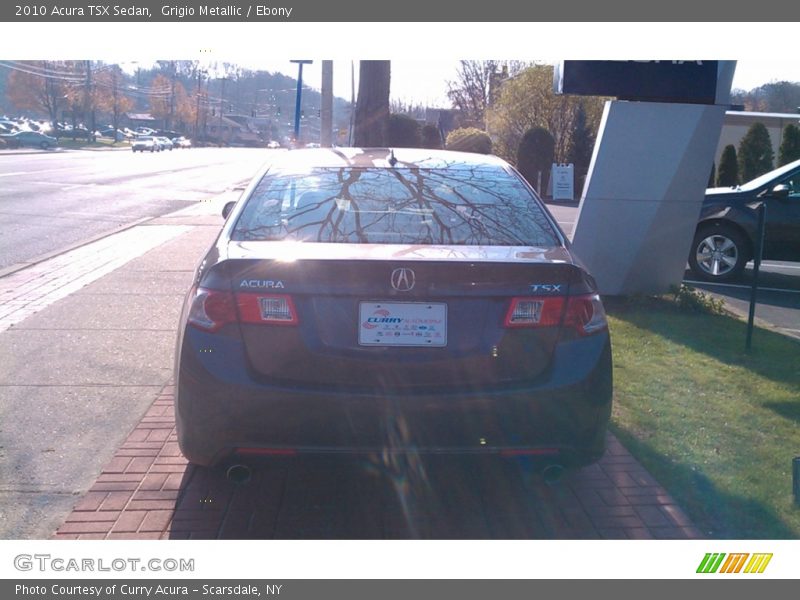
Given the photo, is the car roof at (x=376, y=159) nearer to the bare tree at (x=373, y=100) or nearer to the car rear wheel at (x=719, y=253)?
the bare tree at (x=373, y=100)

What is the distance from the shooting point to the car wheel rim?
36.2ft

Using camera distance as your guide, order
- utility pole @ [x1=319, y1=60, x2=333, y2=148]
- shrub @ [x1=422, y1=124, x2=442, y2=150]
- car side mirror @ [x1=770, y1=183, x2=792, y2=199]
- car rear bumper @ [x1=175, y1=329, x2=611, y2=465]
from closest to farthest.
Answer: car rear bumper @ [x1=175, y1=329, x2=611, y2=465] < car side mirror @ [x1=770, y1=183, x2=792, y2=199] < utility pole @ [x1=319, y1=60, x2=333, y2=148] < shrub @ [x1=422, y1=124, x2=442, y2=150]

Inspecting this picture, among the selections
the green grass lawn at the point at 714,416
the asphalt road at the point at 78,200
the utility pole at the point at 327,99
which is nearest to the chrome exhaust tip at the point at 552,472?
the green grass lawn at the point at 714,416

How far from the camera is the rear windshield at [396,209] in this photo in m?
4.23

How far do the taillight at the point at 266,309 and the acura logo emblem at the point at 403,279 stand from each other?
1.43 feet

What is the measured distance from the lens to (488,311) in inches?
149

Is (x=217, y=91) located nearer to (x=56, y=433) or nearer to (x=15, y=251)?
(x=15, y=251)

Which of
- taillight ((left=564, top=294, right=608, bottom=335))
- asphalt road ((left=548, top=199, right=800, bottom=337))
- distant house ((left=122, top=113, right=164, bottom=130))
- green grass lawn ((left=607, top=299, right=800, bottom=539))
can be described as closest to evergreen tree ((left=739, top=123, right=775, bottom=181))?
asphalt road ((left=548, top=199, right=800, bottom=337))

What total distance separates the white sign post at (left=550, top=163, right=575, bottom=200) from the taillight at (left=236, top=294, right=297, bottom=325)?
2585cm

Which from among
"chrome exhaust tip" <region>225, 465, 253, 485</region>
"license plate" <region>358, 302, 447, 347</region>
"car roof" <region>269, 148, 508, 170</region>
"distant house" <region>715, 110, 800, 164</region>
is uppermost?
"distant house" <region>715, 110, 800, 164</region>

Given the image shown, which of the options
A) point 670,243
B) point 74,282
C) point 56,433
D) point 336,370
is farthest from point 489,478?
point 74,282

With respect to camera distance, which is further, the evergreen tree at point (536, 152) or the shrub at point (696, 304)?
the evergreen tree at point (536, 152)

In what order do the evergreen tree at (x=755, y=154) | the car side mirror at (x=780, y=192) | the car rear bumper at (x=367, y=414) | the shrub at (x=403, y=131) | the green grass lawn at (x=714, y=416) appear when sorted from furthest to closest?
the evergreen tree at (x=755, y=154)
the shrub at (x=403, y=131)
the car side mirror at (x=780, y=192)
the green grass lawn at (x=714, y=416)
the car rear bumper at (x=367, y=414)

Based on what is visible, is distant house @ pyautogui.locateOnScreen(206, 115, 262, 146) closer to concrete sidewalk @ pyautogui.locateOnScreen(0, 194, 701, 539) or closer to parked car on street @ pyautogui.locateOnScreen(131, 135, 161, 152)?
parked car on street @ pyautogui.locateOnScreen(131, 135, 161, 152)
